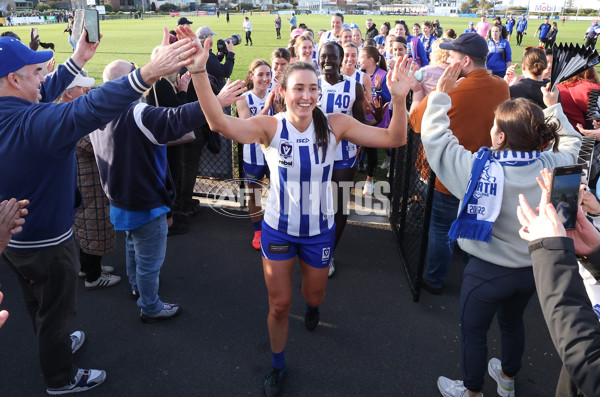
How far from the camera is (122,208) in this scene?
10.9ft

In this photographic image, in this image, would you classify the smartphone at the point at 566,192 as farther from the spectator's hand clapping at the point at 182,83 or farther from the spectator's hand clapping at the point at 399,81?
the spectator's hand clapping at the point at 182,83

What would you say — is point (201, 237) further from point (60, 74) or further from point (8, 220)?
point (8, 220)

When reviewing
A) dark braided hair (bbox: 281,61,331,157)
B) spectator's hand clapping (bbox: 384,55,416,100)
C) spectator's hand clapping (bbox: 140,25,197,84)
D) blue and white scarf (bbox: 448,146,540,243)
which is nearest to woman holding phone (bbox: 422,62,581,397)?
blue and white scarf (bbox: 448,146,540,243)

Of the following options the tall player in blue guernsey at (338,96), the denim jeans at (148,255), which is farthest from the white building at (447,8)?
the denim jeans at (148,255)

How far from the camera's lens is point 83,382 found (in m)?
2.98

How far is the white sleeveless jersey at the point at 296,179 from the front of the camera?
113 inches

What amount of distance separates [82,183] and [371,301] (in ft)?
9.51

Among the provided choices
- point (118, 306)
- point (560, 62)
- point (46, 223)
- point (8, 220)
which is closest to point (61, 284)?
point (46, 223)

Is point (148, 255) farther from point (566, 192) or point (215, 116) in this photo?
point (566, 192)

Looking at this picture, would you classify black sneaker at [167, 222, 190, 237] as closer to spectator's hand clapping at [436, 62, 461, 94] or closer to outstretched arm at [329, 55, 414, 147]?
outstretched arm at [329, 55, 414, 147]

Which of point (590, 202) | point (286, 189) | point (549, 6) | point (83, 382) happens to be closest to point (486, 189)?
point (590, 202)

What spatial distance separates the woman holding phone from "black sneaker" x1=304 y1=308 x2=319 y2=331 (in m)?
1.25

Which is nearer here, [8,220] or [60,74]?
[8,220]

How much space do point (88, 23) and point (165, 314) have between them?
7.76 feet
